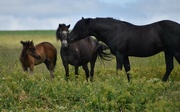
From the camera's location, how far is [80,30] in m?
13.7

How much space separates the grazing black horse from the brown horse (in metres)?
2.23

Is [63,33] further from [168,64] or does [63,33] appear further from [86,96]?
[86,96]

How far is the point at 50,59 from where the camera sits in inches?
673

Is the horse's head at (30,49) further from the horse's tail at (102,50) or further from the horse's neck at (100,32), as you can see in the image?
the horse's neck at (100,32)

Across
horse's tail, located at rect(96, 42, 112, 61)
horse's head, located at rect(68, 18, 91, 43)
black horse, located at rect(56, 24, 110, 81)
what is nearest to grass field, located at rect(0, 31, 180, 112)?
horse's head, located at rect(68, 18, 91, 43)

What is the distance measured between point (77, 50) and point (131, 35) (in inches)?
72.2

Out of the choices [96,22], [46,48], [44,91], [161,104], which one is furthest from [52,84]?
[46,48]

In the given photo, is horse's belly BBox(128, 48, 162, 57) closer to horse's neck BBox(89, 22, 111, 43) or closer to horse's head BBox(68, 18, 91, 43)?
horse's neck BBox(89, 22, 111, 43)

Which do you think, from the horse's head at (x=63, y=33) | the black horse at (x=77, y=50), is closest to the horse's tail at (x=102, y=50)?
the black horse at (x=77, y=50)

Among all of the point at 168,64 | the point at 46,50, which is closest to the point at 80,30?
the point at 168,64

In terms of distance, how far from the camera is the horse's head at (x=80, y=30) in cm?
1362

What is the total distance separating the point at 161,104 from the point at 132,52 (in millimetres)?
4733

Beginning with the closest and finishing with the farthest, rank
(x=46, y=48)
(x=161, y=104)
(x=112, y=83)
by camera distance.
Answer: (x=161, y=104), (x=112, y=83), (x=46, y=48)

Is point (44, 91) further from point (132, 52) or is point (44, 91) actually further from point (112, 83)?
point (132, 52)
